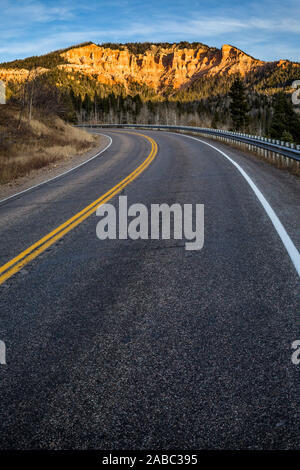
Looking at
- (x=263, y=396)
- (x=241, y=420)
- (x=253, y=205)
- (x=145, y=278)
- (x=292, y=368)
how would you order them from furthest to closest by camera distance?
(x=253, y=205), (x=145, y=278), (x=292, y=368), (x=263, y=396), (x=241, y=420)

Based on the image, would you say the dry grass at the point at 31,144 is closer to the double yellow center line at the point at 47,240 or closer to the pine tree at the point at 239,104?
the double yellow center line at the point at 47,240

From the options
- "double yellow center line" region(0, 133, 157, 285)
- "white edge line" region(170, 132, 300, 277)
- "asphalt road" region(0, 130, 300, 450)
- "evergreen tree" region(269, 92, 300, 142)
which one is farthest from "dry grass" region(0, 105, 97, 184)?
"evergreen tree" region(269, 92, 300, 142)

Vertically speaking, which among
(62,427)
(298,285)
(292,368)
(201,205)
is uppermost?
(201,205)

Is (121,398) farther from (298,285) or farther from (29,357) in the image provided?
(298,285)

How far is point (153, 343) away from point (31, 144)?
71.0 ft

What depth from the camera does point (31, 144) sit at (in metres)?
21.9

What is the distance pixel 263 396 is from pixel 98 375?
1.20m

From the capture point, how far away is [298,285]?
12.2 feet

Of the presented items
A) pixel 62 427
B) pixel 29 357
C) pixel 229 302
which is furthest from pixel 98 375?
pixel 229 302

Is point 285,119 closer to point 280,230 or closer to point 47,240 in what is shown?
point 280,230

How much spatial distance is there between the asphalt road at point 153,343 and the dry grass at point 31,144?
10.6m

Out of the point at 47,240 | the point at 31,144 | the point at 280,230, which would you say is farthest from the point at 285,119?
the point at 47,240

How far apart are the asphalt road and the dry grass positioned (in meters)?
10.6

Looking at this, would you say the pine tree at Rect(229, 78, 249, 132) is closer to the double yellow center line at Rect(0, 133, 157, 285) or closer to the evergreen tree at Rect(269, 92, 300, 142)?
the evergreen tree at Rect(269, 92, 300, 142)
